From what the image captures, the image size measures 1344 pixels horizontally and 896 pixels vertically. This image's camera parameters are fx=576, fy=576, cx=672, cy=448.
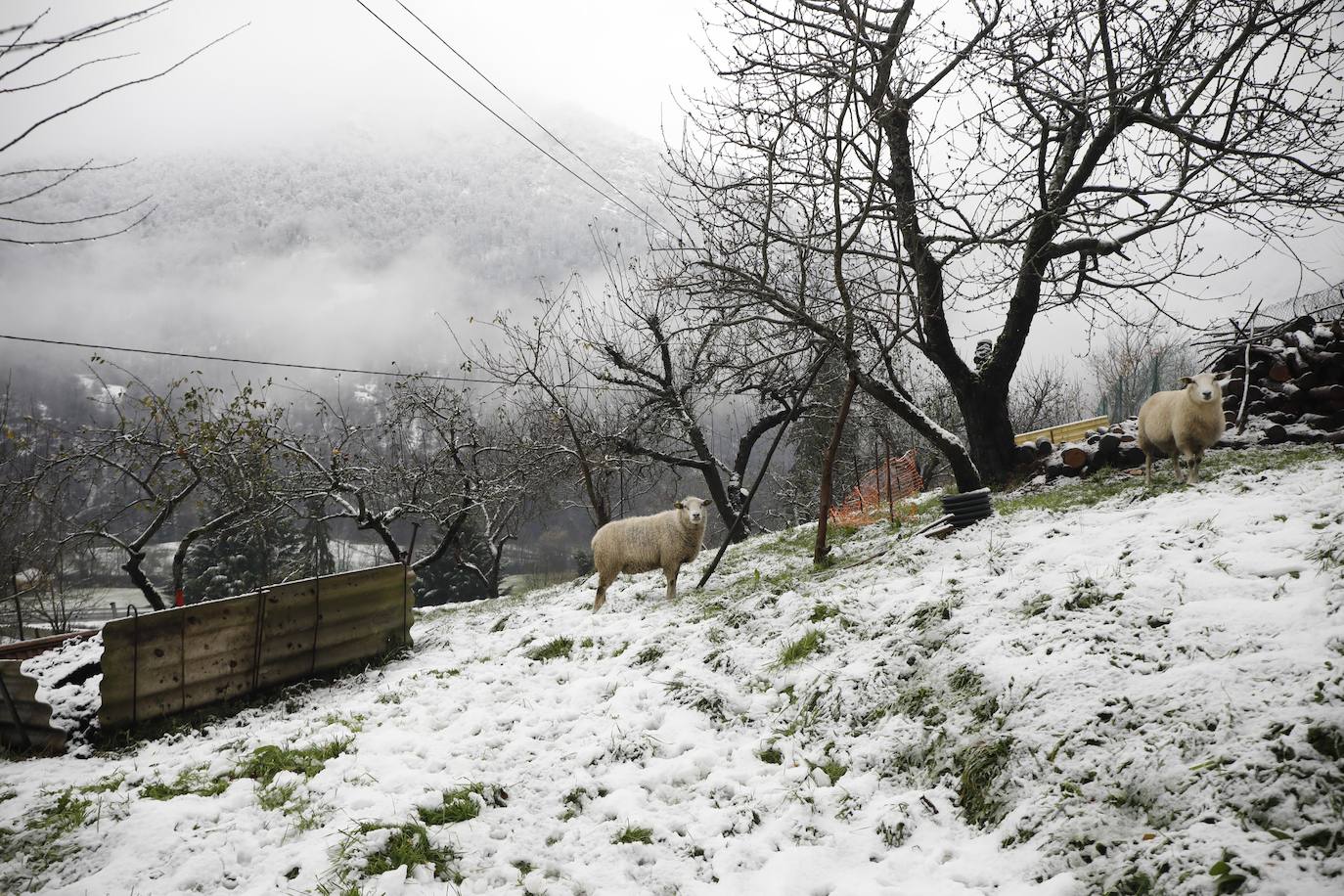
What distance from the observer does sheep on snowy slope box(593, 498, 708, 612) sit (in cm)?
831

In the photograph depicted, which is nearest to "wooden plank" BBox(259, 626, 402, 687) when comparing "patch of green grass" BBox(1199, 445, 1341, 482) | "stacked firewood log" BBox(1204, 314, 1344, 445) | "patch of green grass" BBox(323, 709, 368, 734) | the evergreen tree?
"patch of green grass" BBox(323, 709, 368, 734)

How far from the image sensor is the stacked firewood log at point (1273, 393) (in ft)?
25.5

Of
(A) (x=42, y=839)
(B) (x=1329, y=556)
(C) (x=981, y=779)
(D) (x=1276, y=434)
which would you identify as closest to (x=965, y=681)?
(C) (x=981, y=779)

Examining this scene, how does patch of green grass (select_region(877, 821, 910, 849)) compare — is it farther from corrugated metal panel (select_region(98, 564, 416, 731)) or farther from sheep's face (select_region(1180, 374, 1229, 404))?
corrugated metal panel (select_region(98, 564, 416, 731))

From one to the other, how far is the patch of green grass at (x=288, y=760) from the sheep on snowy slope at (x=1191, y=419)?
878cm

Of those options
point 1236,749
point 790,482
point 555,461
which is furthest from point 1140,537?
point 790,482

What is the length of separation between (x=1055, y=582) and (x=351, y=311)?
657 feet

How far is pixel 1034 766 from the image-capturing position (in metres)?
2.71

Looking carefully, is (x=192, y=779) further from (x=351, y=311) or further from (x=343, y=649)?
(x=351, y=311)

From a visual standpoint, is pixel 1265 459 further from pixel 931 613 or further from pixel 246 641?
pixel 246 641

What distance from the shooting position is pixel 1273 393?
8344mm

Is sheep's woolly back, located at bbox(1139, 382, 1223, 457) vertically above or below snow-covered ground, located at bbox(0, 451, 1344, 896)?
above

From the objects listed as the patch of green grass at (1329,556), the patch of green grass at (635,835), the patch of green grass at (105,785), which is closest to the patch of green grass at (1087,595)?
the patch of green grass at (1329,556)

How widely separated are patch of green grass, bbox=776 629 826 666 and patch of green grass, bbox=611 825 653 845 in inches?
75.2
